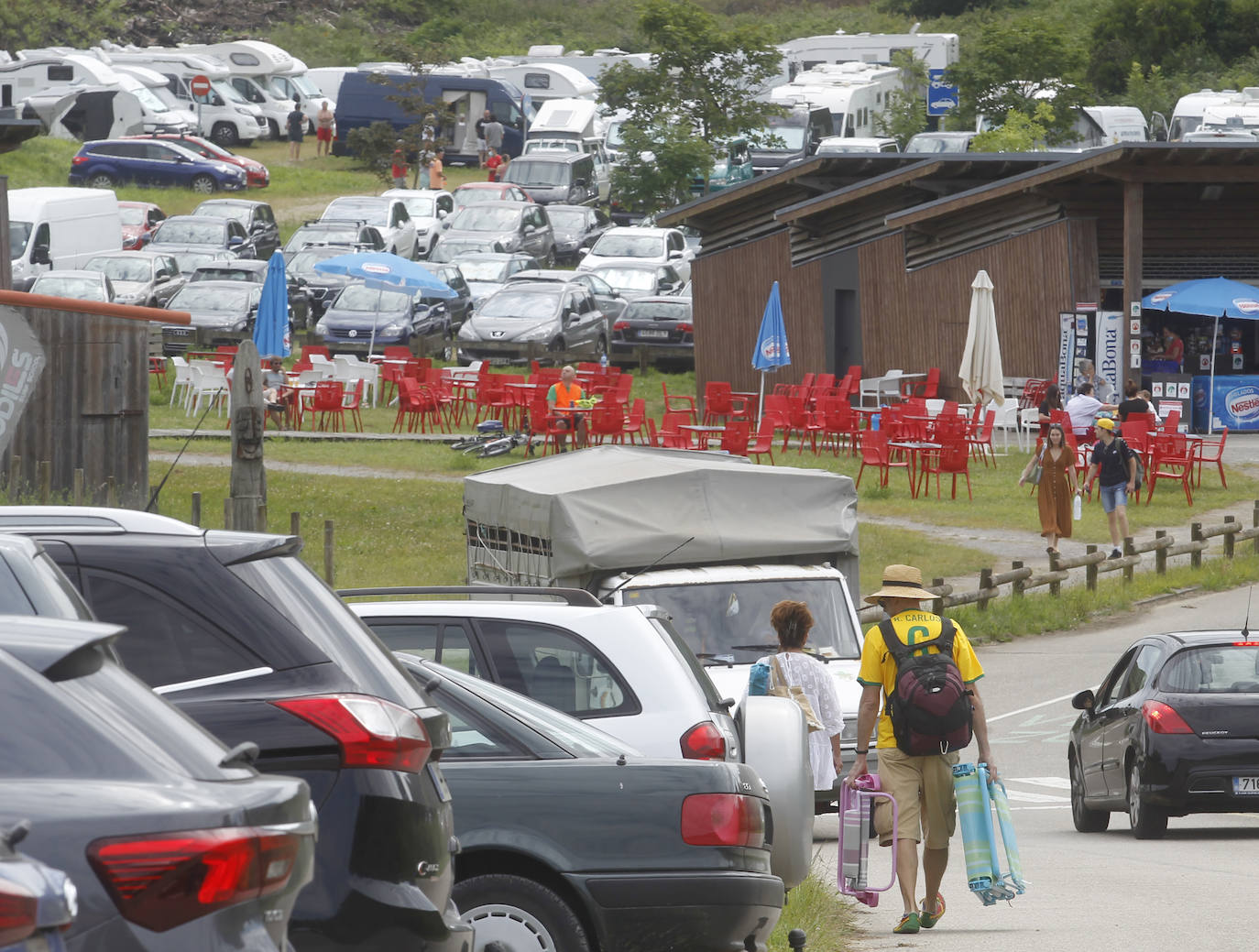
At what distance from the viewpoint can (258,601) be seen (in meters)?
5.06

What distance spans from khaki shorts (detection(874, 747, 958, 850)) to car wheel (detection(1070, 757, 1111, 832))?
14.4ft

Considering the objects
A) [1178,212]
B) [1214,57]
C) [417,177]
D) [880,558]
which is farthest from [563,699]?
[1214,57]

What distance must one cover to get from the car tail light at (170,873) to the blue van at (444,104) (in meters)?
52.3

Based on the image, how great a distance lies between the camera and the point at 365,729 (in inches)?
194

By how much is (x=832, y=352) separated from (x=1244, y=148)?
26.3 ft

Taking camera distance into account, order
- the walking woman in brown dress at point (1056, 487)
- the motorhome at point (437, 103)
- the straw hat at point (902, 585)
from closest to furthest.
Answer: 1. the straw hat at point (902, 585)
2. the walking woman in brown dress at point (1056, 487)
3. the motorhome at point (437, 103)

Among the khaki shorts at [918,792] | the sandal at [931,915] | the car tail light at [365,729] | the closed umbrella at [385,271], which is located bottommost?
the sandal at [931,915]

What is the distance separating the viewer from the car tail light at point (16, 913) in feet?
9.46

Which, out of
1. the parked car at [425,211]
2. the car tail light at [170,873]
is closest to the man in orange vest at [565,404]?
the parked car at [425,211]

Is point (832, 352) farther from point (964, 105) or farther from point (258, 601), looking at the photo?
point (258, 601)

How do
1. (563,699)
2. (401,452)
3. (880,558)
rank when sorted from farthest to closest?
(401,452) < (880,558) < (563,699)

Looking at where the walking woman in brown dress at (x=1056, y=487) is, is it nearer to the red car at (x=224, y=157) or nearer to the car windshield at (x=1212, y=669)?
the car windshield at (x=1212, y=669)

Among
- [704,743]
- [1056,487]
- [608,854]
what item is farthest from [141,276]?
[608,854]

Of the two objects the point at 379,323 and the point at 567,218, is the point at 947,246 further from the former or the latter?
the point at 567,218
